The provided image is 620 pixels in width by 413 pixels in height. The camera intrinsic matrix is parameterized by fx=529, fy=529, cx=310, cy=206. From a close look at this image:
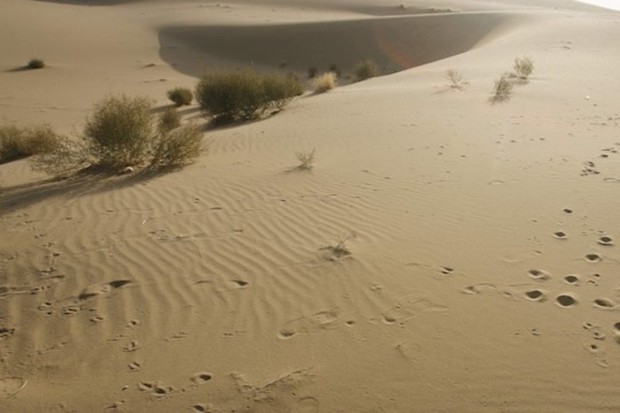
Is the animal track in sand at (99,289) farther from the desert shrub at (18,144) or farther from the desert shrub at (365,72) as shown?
the desert shrub at (365,72)

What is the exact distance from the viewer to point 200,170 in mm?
7828

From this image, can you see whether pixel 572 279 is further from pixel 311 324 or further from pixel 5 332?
pixel 5 332

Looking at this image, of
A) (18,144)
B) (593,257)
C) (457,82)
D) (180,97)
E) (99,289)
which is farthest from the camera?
(180,97)

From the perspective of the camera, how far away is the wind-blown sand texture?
10.5 feet

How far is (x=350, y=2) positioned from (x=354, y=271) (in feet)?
185

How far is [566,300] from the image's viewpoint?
3.89 m

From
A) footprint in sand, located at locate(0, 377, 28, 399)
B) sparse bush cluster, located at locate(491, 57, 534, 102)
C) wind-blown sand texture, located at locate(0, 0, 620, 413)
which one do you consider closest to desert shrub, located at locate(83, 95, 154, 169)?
wind-blown sand texture, located at locate(0, 0, 620, 413)

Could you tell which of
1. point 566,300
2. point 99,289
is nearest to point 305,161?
point 99,289

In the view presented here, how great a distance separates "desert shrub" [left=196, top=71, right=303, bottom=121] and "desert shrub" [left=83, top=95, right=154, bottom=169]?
4.86m

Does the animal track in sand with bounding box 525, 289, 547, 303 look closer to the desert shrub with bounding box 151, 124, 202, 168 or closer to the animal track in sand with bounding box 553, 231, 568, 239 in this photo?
the animal track in sand with bounding box 553, 231, 568, 239

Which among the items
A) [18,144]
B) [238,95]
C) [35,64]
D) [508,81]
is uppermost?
[508,81]

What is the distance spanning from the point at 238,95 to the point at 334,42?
21.1 meters

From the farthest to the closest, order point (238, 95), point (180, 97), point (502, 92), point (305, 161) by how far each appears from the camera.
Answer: point (180, 97) < point (238, 95) < point (502, 92) < point (305, 161)

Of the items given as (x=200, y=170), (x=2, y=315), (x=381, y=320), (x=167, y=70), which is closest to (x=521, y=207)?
(x=381, y=320)
